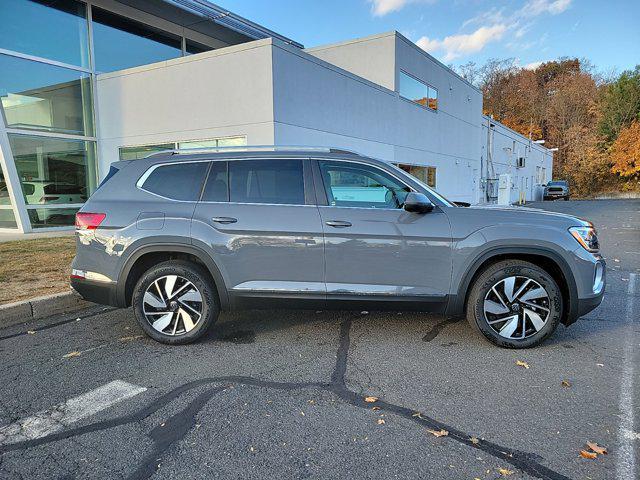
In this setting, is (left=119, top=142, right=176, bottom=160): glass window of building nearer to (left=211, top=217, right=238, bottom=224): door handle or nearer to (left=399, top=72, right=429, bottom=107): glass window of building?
(left=211, top=217, right=238, bottom=224): door handle

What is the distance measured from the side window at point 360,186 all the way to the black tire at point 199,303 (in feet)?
4.77

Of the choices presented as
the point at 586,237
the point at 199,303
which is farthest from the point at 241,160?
the point at 586,237

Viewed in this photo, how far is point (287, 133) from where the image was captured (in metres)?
11.0

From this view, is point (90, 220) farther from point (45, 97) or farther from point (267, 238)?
point (45, 97)

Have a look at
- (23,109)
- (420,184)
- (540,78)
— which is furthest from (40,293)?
(540,78)

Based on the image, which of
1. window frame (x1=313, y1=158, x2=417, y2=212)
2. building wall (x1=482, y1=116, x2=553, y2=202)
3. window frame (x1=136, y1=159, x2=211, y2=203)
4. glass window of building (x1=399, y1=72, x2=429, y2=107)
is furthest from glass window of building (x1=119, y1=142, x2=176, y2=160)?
building wall (x1=482, y1=116, x2=553, y2=202)

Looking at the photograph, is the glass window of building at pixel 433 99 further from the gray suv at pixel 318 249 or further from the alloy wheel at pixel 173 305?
the alloy wheel at pixel 173 305

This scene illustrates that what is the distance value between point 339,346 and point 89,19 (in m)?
14.2

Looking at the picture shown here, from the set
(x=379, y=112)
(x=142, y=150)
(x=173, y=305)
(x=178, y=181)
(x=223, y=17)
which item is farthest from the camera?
(x=223, y=17)

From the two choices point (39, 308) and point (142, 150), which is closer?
point (39, 308)

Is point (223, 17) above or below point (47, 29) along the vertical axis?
above

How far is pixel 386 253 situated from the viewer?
154 inches

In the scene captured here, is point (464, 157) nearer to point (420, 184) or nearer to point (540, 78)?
point (420, 184)

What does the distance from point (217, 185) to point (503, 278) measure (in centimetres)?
285
